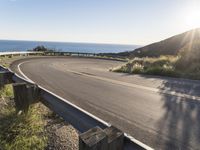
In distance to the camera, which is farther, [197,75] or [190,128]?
[197,75]

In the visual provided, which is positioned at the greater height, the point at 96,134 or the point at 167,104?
the point at 96,134

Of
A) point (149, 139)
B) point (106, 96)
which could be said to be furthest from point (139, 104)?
point (149, 139)

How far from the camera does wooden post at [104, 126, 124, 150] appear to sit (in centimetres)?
263

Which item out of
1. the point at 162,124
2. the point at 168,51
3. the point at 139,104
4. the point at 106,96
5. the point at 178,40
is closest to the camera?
→ the point at 162,124

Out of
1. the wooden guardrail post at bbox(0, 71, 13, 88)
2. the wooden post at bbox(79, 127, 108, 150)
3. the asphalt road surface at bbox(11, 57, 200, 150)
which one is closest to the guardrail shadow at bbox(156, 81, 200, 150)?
the asphalt road surface at bbox(11, 57, 200, 150)

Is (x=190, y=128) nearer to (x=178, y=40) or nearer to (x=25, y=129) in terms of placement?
(x=25, y=129)

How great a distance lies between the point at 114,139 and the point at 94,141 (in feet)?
1.11

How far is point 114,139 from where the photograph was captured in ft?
8.70

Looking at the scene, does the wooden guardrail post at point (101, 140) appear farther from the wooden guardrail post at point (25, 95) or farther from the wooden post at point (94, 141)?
the wooden guardrail post at point (25, 95)

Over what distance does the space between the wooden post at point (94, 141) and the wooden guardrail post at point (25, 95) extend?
10.3ft

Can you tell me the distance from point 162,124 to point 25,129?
3.06m

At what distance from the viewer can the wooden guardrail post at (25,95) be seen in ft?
17.3

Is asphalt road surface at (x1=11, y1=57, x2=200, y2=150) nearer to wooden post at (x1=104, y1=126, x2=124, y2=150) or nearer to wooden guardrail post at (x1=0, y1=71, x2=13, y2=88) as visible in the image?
wooden post at (x1=104, y1=126, x2=124, y2=150)

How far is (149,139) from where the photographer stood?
4504mm
